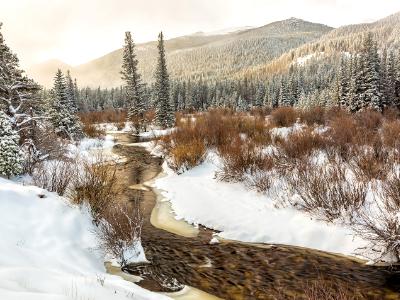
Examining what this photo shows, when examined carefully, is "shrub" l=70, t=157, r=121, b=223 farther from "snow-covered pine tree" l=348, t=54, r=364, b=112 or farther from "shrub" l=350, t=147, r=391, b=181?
"snow-covered pine tree" l=348, t=54, r=364, b=112

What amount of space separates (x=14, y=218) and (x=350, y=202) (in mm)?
6861

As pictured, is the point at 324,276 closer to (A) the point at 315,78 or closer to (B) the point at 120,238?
(B) the point at 120,238

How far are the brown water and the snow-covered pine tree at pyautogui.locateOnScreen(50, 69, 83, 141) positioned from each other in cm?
2001

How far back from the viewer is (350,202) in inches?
330

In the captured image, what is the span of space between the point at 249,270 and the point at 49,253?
352 cm

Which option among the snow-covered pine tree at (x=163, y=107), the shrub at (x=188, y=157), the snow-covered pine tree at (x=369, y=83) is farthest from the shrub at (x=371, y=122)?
the snow-covered pine tree at (x=163, y=107)

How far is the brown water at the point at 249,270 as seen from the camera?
620 cm

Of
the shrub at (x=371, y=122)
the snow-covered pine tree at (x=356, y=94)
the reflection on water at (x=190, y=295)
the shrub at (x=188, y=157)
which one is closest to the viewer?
the reflection on water at (x=190, y=295)

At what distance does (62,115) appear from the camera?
27.8 metres

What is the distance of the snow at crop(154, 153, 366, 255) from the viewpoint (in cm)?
803

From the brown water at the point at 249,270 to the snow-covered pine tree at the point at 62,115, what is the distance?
65.6ft

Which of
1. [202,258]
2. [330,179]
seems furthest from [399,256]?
[202,258]

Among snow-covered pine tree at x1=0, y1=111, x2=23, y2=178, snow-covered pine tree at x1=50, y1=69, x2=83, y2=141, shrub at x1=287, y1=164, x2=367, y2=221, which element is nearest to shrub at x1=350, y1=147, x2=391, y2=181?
shrub at x1=287, y1=164, x2=367, y2=221

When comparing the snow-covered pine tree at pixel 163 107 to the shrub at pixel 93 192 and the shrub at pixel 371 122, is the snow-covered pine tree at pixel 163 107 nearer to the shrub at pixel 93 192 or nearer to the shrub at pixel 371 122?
the shrub at pixel 371 122
